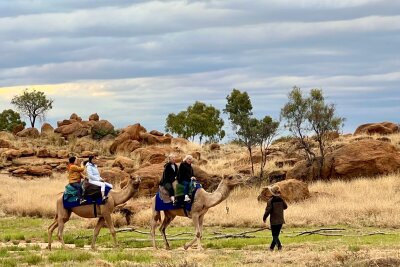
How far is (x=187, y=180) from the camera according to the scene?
74.7 ft

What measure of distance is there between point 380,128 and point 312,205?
1566 inches

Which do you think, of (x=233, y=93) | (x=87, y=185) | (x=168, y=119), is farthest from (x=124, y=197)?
(x=168, y=119)

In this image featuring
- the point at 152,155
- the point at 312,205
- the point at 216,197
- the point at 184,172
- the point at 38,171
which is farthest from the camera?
the point at 38,171

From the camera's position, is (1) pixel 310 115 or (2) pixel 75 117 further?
(2) pixel 75 117

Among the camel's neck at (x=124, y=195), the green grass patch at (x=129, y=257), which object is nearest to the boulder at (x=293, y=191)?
the camel's neck at (x=124, y=195)

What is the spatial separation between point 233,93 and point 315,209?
37611 mm

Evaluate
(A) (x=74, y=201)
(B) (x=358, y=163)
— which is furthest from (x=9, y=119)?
(A) (x=74, y=201)

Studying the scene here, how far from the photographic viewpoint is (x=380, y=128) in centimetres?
7144

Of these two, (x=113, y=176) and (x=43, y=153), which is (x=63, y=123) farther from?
(x=113, y=176)

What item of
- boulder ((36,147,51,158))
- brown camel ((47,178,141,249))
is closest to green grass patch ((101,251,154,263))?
brown camel ((47,178,141,249))

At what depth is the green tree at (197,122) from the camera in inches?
3671

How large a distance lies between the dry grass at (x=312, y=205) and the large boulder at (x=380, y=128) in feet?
95.7

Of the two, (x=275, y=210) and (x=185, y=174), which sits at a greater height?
(x=185, y=174)

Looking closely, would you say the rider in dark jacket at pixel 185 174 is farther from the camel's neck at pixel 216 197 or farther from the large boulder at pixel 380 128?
the large boulder at pixel 380 128
